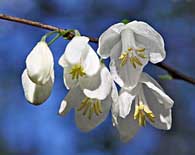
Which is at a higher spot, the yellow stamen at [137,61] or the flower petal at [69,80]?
the yellow stamen at [137,61]

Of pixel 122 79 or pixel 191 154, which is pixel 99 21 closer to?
pixel 191 154

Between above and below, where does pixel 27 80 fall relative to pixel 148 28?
below

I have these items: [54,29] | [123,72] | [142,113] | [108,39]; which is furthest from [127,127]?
[54,29]

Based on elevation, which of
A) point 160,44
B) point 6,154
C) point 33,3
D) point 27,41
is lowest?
point 6,154

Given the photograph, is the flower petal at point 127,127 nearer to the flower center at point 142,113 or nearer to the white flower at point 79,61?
the flower center at point 142,113

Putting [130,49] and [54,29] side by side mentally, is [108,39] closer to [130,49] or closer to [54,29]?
[130,49]

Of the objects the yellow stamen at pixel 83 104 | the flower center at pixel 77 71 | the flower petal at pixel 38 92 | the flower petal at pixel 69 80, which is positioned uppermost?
the flower center at pixel 77 71

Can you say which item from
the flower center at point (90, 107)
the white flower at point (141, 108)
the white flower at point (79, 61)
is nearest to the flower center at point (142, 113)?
the white flower at point (141, 108)

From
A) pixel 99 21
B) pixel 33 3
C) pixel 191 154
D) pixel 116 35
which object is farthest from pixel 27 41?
pixel 116 35
